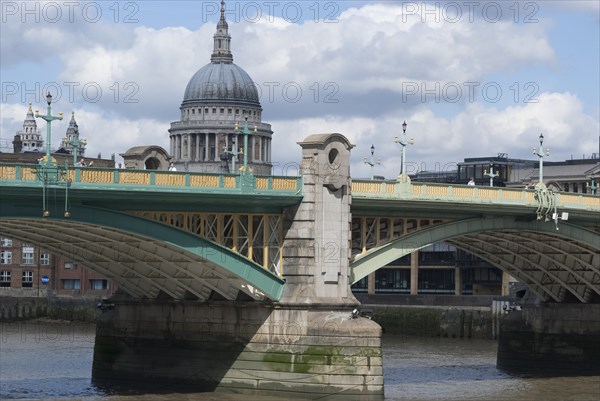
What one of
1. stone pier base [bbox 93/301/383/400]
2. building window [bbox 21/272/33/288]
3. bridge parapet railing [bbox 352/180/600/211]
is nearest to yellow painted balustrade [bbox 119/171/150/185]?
stone pier base [bbox 93/301/383/400]

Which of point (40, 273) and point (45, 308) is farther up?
point (40, 273)

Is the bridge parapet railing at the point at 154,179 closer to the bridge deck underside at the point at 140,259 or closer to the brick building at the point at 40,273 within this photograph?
the bridge deck underside at the point at 140,259

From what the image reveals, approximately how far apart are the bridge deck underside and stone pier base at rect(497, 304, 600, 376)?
2449 cm

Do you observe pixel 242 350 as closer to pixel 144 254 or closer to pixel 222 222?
pixel 144 254

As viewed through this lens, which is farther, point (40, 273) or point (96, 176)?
point (40, 273)

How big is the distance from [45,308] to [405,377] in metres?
73.8

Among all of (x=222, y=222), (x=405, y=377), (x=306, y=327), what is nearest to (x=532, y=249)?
(x=405, y=377)

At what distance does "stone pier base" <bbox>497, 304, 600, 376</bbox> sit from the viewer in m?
84.2

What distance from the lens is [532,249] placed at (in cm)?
8206

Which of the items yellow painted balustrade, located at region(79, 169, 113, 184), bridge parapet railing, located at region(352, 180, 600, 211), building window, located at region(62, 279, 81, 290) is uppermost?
bridge parapet railing, located at region(352, 180, 600, 211)

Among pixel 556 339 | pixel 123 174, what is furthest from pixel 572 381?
pixel 123 174

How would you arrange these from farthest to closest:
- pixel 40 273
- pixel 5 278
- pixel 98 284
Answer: pixel 5 278 → pixel 98 284 → pixel 40 273

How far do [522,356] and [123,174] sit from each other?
3684 centimetres

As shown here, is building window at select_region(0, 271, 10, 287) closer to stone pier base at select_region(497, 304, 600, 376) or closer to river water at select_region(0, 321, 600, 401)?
river water at select_region(0, 321, 600, 401)
